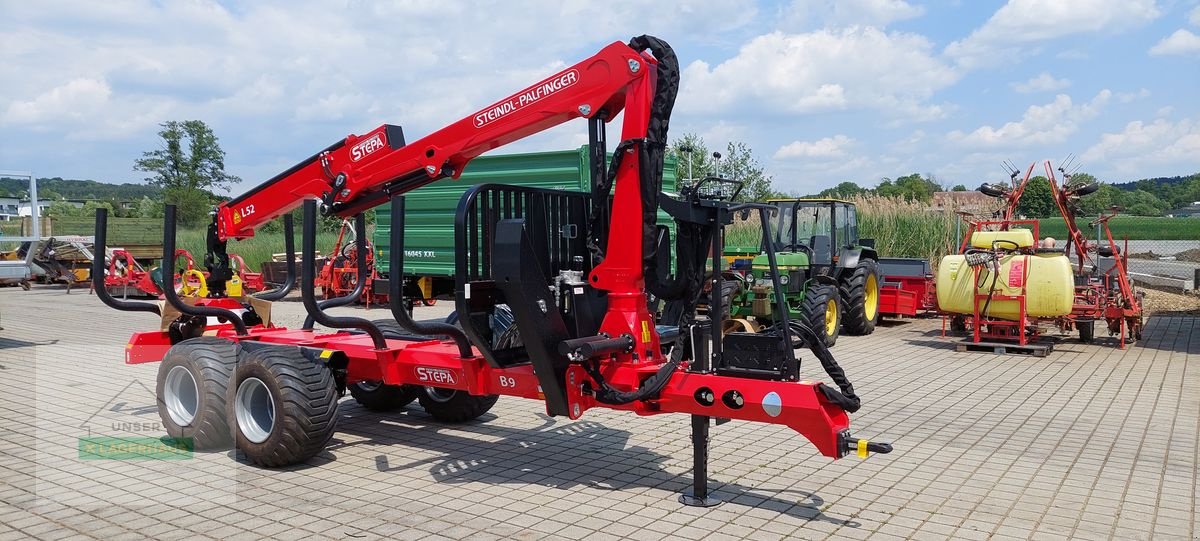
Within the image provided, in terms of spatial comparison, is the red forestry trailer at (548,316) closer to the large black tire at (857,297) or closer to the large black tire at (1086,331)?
the large black tire at (857,297)

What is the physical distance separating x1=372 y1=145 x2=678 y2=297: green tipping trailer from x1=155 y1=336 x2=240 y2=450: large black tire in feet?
25.1

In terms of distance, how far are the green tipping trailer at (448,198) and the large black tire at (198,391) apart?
764cm

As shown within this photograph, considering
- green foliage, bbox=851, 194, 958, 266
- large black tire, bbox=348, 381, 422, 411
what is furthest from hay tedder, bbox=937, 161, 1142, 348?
large black tire, bbox=348, 381, 422, 411

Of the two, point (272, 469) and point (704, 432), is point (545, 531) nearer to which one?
point (704, 432)

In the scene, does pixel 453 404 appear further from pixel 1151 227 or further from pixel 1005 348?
pixel 1151 227

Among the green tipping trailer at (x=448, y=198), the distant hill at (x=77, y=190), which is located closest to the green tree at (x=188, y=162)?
the distant hill at (x=77, y=190)

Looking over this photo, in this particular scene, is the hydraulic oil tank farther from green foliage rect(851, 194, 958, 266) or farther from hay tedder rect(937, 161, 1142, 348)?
green foliage rect(851, 194, 958, 266)

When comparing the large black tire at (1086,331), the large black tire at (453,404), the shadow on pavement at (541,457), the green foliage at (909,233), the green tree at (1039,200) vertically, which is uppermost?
the green tree at (1039,200)

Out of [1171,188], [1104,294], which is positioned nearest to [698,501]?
[1104,294]

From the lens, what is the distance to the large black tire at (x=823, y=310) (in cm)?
1146

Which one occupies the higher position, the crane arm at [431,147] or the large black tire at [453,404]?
the crane arm at [431,147]

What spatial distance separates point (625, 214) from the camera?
5.41 m

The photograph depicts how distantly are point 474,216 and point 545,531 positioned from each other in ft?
6.14

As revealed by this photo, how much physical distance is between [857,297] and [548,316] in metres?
8.67
